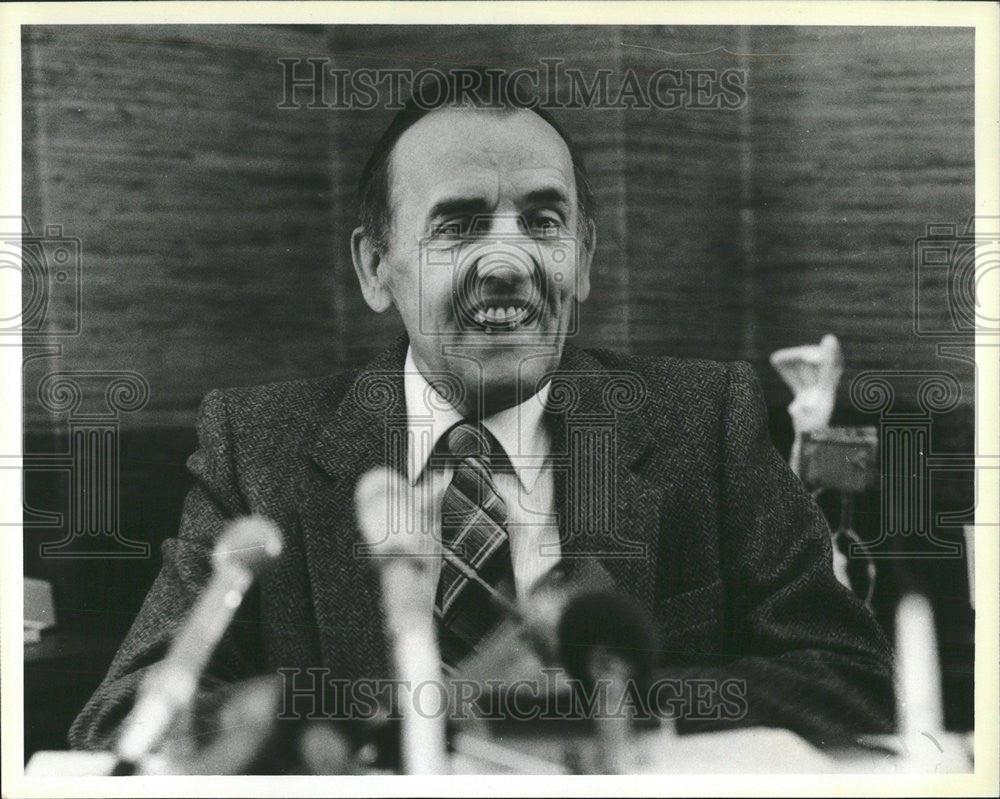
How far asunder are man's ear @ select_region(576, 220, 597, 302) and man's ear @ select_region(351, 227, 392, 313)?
0.64 m

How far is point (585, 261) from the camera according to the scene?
145 inches

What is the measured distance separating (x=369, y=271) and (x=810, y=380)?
1.55 meters

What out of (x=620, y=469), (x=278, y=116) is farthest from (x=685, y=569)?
(x=278, y=116)

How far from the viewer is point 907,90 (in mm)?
3771

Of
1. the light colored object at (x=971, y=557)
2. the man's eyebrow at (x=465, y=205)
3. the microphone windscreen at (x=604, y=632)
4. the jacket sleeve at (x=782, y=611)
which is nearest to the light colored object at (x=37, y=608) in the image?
the microphone windscreen at (x=604, y=632)

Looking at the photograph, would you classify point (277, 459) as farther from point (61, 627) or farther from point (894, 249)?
point (894, 249)

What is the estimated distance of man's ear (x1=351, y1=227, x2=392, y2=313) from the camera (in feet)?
12.1

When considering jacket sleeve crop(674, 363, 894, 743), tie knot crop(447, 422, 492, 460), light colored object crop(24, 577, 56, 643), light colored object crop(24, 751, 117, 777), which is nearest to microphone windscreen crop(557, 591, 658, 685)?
jacket sleeve crop(674, 363, 894, 743)

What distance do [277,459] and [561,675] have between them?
1190mm

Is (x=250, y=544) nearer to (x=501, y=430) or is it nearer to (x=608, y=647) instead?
(x=501, y=430)

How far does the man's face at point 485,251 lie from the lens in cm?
360

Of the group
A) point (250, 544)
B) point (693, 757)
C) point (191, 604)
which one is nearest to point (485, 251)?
point (250, 544)

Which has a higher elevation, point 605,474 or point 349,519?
point 605,474

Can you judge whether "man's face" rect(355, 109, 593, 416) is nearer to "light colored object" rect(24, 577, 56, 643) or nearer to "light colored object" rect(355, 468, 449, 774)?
"light colored object" rect(355, 468, 449, 774)
